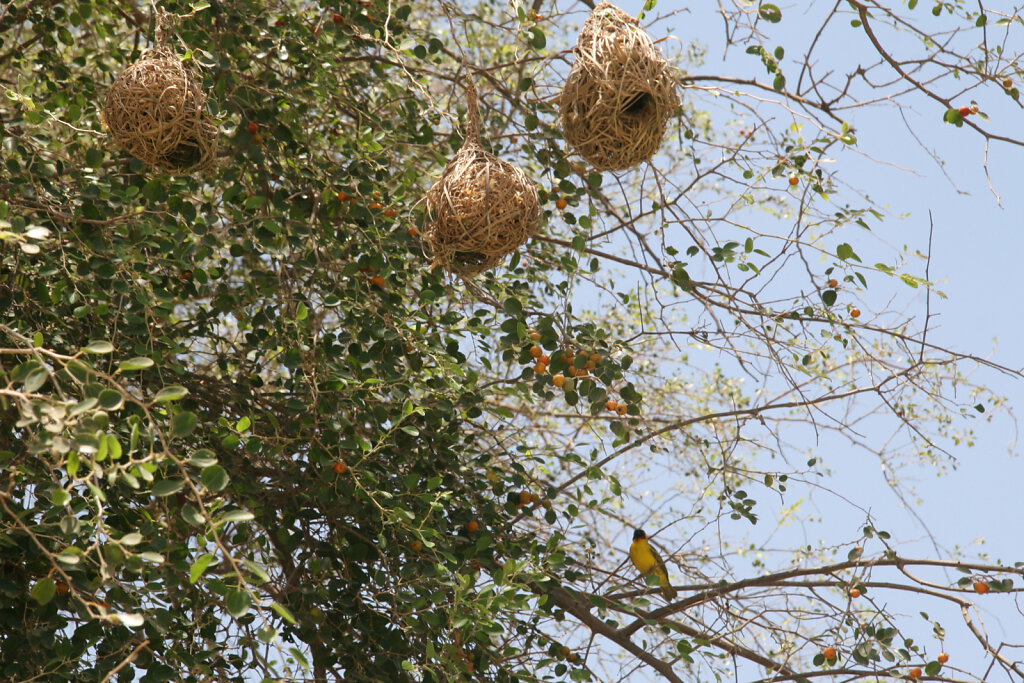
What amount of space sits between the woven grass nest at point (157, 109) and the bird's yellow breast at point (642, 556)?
1876mm

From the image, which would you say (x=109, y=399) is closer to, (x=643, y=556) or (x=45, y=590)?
(x=45, y=590)

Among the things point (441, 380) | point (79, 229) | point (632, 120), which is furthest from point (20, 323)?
point (632, 120)

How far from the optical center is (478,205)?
2.39m

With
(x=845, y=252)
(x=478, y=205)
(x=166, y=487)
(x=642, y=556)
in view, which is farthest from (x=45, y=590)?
(x=642, y=556)

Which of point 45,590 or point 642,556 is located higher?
point 642,556

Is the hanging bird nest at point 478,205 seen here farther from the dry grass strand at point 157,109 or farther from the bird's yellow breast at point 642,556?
the bird's yellow breast at point 642,556

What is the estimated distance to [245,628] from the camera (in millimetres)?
3041

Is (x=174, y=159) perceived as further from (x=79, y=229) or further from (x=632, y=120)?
(x=632, y=120)

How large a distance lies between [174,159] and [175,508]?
0.87m

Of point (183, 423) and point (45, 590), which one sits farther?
point (45, 590)

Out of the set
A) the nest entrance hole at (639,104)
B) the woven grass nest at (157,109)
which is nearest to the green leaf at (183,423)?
the woven grass nest at (157,109)

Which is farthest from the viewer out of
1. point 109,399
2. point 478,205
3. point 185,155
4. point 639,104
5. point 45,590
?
point 185,155

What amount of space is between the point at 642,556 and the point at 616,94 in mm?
1756

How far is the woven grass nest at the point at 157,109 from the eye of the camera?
2605 millimetres
